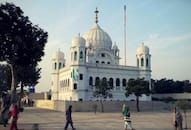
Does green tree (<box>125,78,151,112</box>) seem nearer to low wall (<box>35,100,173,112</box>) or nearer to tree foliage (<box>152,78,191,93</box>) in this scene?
low wall (<box>35,100,173,112</box>)

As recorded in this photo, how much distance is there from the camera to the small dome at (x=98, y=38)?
72.3m

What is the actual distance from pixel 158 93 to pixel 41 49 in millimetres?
63233

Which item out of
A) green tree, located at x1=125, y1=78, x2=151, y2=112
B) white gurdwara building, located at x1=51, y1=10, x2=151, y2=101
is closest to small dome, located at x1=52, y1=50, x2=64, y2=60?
white gurdwara building, located at x1=51, y1=10, x2=151, y2=101

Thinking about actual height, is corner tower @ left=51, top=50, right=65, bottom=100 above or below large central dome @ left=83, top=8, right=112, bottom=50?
below

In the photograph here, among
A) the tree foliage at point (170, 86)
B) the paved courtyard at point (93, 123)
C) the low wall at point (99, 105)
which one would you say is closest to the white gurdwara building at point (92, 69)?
the low wall at point (99, 105)

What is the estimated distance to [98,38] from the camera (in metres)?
73.0

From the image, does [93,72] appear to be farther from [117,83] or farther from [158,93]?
[158,93]

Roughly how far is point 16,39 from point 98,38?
52379mm

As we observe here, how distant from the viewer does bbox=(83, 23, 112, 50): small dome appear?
72.3 meters

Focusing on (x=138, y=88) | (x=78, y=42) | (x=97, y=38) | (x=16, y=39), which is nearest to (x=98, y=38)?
(x=97, y=38)

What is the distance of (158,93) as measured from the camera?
82.0 m

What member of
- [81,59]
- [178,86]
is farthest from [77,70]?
[178,86]

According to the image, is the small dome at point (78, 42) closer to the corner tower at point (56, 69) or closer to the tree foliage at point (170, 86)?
the corner tower at point (56, 69)

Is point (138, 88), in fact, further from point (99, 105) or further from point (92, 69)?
point (92, 69)
